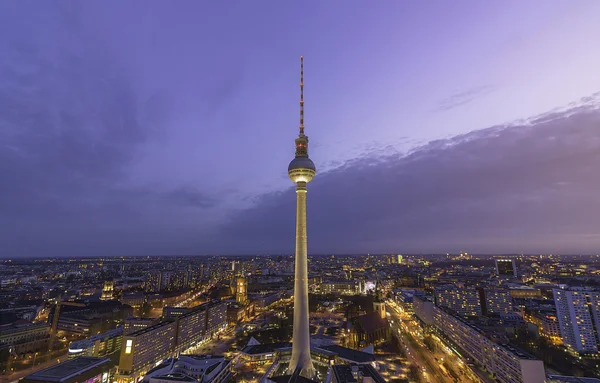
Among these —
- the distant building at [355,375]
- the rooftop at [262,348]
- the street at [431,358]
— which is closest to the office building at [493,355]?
the street at [431,358]

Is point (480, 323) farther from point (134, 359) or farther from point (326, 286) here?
point (326, 286)

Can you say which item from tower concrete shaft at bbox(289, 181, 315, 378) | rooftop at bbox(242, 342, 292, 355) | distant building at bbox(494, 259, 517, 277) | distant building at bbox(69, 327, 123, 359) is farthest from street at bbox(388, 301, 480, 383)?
distant building at bbox(494, 259, 517, 277)

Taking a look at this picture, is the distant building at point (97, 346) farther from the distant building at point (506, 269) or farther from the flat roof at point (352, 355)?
the distant building at point (506, 269)

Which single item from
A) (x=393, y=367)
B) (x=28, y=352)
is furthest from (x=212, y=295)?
(x=393, y=367)

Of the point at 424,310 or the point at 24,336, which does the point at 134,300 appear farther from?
the point at 424,310

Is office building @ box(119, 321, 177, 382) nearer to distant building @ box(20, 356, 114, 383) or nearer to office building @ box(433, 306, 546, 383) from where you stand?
distant building @ box(20, 356, 114, 383)
